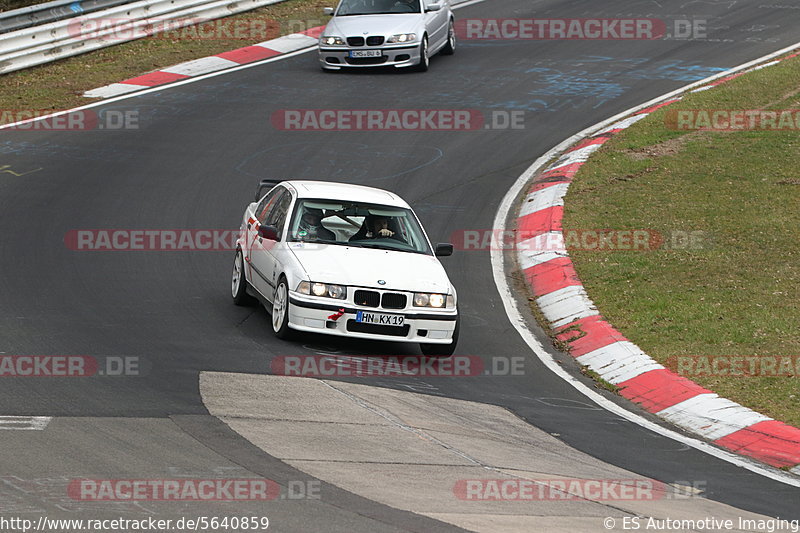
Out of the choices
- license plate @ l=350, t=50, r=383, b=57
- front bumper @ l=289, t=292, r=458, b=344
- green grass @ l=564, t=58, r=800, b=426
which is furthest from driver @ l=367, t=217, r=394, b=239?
license plate @ l=350, t=50, r=383, b=57

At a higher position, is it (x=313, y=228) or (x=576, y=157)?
(x=313, y=228)

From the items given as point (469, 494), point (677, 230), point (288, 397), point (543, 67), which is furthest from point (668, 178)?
point (469, 494)

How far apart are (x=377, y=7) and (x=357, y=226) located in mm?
12068

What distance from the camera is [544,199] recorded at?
17.5 metres

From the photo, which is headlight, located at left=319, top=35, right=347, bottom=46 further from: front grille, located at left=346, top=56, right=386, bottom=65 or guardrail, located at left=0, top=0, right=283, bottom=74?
guardrail, located at left=0, top=0, right=283, bottom=74

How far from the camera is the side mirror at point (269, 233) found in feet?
40.0

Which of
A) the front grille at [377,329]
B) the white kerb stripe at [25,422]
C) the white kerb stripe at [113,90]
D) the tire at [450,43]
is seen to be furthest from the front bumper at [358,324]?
the tire at [450,43]

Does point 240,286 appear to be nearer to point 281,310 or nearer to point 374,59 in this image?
point 281,310

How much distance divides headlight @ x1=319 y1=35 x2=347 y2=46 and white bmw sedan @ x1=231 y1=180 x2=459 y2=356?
32.8 ft

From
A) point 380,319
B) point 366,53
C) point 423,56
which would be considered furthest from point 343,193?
point 423,56

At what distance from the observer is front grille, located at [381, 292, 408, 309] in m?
11.4

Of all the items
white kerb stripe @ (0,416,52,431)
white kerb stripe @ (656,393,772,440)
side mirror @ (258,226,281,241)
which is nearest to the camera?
white kerb stripe @ (0,416,52,431)

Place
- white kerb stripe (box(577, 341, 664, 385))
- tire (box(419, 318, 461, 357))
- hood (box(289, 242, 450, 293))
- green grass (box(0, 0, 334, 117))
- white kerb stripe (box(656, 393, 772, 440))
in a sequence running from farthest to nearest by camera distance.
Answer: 1. green grass (box(0, 0, 334, 117))
2. white kerb stripe (box(577, 341, 664, 385))
3. tire (box(419, 318, 461, 357))
4. hood (box(289, 242, 450, 293))
5. white kerb stripe (box(656, 393, 772, 440))

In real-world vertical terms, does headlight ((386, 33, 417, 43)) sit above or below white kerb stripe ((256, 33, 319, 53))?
above
